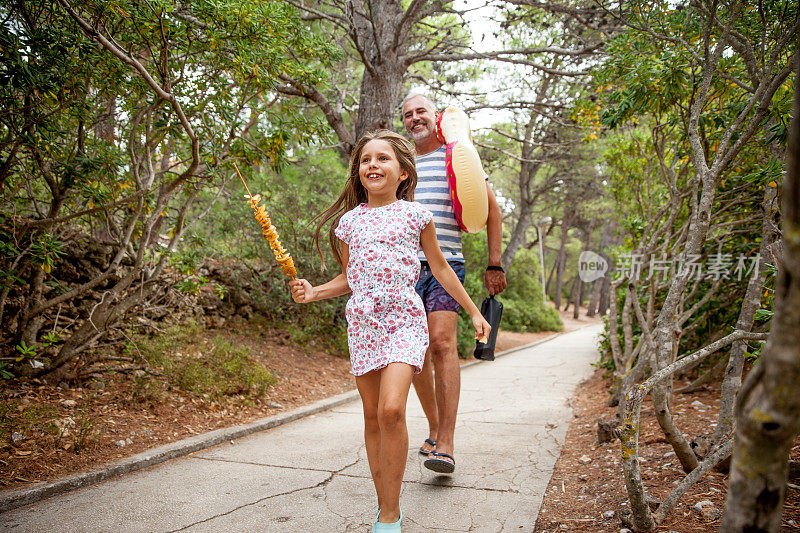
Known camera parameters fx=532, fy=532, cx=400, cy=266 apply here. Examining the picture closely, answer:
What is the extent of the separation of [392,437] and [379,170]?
1.20 m

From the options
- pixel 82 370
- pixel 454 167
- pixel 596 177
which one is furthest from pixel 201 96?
pixel 596 177

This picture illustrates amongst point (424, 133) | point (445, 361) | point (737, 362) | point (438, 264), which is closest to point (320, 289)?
point (438, 264)

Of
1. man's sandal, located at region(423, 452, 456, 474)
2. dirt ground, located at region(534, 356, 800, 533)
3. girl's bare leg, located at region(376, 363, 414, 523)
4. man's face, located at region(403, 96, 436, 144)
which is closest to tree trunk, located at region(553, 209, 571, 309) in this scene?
dirt ground, located at region(534, 356, 800, 533)

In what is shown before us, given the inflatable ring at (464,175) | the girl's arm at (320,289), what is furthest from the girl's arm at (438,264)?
the inflatable ring at (464,175)

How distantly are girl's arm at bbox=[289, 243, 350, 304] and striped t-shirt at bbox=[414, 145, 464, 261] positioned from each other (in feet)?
2.28

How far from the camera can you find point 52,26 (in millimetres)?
3682

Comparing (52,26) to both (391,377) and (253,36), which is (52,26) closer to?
(253,36)

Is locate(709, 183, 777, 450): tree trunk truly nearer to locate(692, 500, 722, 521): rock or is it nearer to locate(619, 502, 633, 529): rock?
locate(692, 500, 722, 521): rock

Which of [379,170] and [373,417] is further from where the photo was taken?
[379,170]

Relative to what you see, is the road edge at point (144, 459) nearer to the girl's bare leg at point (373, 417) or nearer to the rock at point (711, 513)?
the girl's bare leg at point (373, 417)

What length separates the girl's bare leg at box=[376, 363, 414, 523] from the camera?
2.14m

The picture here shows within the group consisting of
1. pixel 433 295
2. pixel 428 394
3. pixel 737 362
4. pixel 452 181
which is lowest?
pixel 428 394

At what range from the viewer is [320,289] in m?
2.59

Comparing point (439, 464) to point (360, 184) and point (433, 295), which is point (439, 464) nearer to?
point (433, 295)
